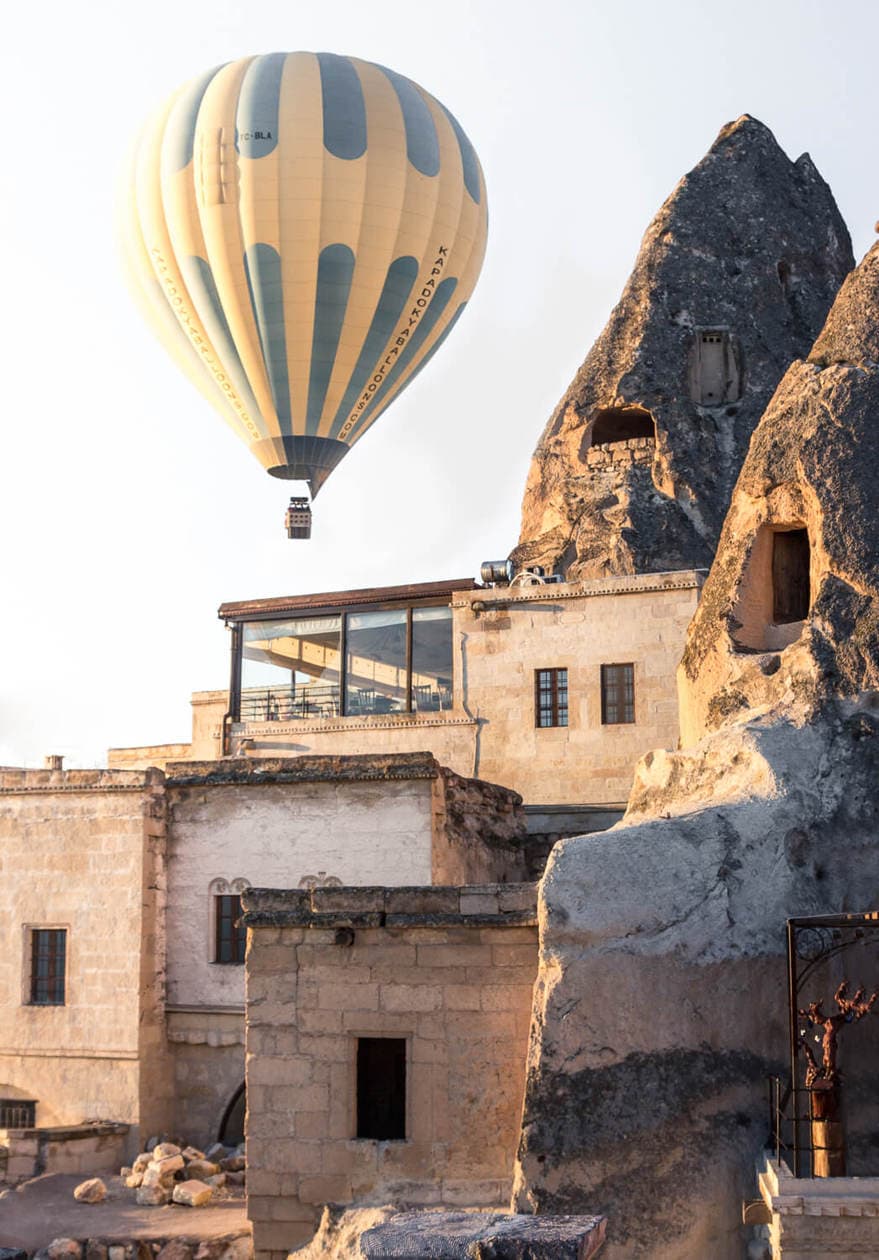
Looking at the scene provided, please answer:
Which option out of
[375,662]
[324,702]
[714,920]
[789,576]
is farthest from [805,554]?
[324,702]

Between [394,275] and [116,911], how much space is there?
1530 cm

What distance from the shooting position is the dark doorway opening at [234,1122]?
80.1ft

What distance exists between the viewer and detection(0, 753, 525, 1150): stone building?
80.0 ft

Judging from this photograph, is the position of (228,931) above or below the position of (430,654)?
below

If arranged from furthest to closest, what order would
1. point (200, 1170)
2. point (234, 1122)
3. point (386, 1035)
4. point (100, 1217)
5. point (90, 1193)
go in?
point (234, 1122), point (200, 1170), point (90, 1193), point (100, 1217), point (386, 1035)

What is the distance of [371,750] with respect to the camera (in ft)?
105

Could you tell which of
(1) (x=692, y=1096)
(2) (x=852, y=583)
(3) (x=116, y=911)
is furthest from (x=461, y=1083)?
(3) (x=116, y=911)

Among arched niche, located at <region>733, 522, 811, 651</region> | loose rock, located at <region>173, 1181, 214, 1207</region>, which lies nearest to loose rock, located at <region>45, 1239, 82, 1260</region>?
loose rock, located at <region>173, 1181, 214, 1207</region>

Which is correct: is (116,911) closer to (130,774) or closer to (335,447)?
(130,774)

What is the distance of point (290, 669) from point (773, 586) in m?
14.9

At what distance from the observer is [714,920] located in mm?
16219

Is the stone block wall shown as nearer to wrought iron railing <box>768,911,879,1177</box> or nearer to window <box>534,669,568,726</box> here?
window <box>534,669,568,726</box>

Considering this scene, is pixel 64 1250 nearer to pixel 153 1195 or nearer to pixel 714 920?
pixel 153 1195

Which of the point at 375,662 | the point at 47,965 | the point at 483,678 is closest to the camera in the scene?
the point at 47,965
